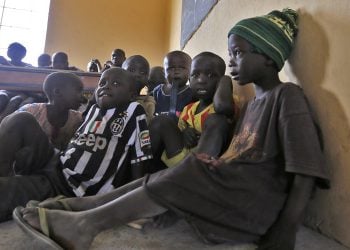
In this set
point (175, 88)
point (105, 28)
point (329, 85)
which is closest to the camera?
point (329, 85)

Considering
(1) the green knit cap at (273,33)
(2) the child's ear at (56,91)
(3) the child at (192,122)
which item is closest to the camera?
(1) the green knit cap at (273,33)

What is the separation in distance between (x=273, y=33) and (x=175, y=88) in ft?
2.64

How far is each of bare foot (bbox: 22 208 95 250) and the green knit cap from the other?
0.82 meters

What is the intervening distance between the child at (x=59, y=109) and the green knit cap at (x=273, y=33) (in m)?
0.90

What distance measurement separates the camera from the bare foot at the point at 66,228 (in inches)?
34.6

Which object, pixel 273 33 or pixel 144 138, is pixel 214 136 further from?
pixel 273 33

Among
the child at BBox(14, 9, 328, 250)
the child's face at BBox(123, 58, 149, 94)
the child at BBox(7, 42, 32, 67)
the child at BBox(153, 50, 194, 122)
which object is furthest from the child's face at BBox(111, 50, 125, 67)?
the child at BBox(14, 9, 328, 250)

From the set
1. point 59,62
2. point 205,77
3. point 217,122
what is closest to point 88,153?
point 217,122

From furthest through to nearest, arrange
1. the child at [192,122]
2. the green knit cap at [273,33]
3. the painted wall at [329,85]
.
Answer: the child at [192,122]
the green knit cap at [273,33]
the painted wall at [329,85]

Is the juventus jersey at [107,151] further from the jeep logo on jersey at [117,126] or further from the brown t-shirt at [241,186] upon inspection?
the brown t-shirt at [241,186]

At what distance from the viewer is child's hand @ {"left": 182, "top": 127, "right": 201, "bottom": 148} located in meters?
1.41

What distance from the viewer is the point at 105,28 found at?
596 centimetres

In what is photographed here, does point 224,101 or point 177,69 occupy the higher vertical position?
point 177,69

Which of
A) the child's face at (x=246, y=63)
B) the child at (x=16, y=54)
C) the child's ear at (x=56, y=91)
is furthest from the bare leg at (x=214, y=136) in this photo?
the child at (x=16, y=54)
